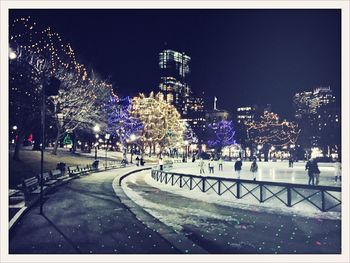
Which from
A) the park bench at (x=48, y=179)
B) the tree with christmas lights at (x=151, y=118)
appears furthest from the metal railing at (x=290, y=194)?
the tree with christmas lights at (x=151, y=118)

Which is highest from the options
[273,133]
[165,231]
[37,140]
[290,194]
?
[273,133]

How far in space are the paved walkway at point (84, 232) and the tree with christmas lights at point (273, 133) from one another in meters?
55.5

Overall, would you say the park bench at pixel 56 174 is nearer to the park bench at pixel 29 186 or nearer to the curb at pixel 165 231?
the park bench at pixel 29 186

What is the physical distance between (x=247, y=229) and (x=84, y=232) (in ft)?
15.6

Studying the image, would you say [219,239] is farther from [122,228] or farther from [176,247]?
[122,228]

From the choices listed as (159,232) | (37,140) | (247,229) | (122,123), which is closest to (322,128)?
(122,123)

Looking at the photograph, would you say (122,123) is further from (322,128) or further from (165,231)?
(322,128)

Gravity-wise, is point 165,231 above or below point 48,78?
below

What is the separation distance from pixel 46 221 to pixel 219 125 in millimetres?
70429

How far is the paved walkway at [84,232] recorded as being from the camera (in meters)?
7.16

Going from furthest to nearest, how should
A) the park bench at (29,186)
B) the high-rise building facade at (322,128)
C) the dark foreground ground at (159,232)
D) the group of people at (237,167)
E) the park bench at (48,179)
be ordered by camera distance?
1. the high-rise building facade at (322,128)
2. the group of people at (237,167)
3. the park bench at (48,179)
4. the park bench at (29,186)
5. the dark foreground ground at (159,232)

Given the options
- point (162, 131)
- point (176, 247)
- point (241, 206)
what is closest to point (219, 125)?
point (162, 131)

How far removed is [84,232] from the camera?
8.38 metres

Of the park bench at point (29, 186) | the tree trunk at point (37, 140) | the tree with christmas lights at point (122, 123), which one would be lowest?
the park bench at point (29, 186)
